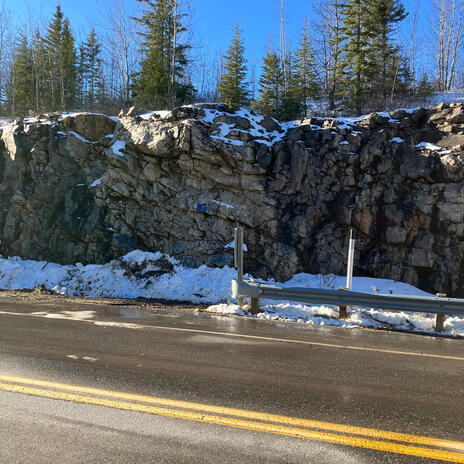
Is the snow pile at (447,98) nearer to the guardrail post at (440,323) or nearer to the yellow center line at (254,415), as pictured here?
the guardrail post at (440,323)

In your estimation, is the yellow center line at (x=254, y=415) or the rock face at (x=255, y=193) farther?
the rock face at (x=255, y=193)

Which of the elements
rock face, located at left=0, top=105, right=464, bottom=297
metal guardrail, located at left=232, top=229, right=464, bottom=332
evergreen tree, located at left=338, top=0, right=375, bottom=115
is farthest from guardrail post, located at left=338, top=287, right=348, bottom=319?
evergreen tree, located at left=338, top=0, right=375, bottom=115

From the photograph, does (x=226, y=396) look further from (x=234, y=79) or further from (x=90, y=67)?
(x=90, y=67)

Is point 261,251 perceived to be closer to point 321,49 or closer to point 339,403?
point 339,403

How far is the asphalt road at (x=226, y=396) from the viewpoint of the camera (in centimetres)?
250

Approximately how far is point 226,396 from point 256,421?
55 cm

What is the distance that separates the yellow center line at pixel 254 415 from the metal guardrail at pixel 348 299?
4241 millimetres

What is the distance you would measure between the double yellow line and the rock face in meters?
9.13

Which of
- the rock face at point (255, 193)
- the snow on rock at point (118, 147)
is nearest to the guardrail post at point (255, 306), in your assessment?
the rock face at point (255, 193)

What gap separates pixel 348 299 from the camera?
6875 millimetres

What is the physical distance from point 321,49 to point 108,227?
22.2 meters

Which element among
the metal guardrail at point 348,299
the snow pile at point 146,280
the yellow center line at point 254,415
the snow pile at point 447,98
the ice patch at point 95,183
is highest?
the snow pile at point 447,98

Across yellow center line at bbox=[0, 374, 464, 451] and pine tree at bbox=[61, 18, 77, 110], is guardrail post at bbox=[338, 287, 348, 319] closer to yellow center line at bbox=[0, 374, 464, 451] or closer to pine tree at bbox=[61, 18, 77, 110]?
yellow center line at bbox=[0, 374, 464, 451]

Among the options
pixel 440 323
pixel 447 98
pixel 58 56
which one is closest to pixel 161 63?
pixel 58 56
